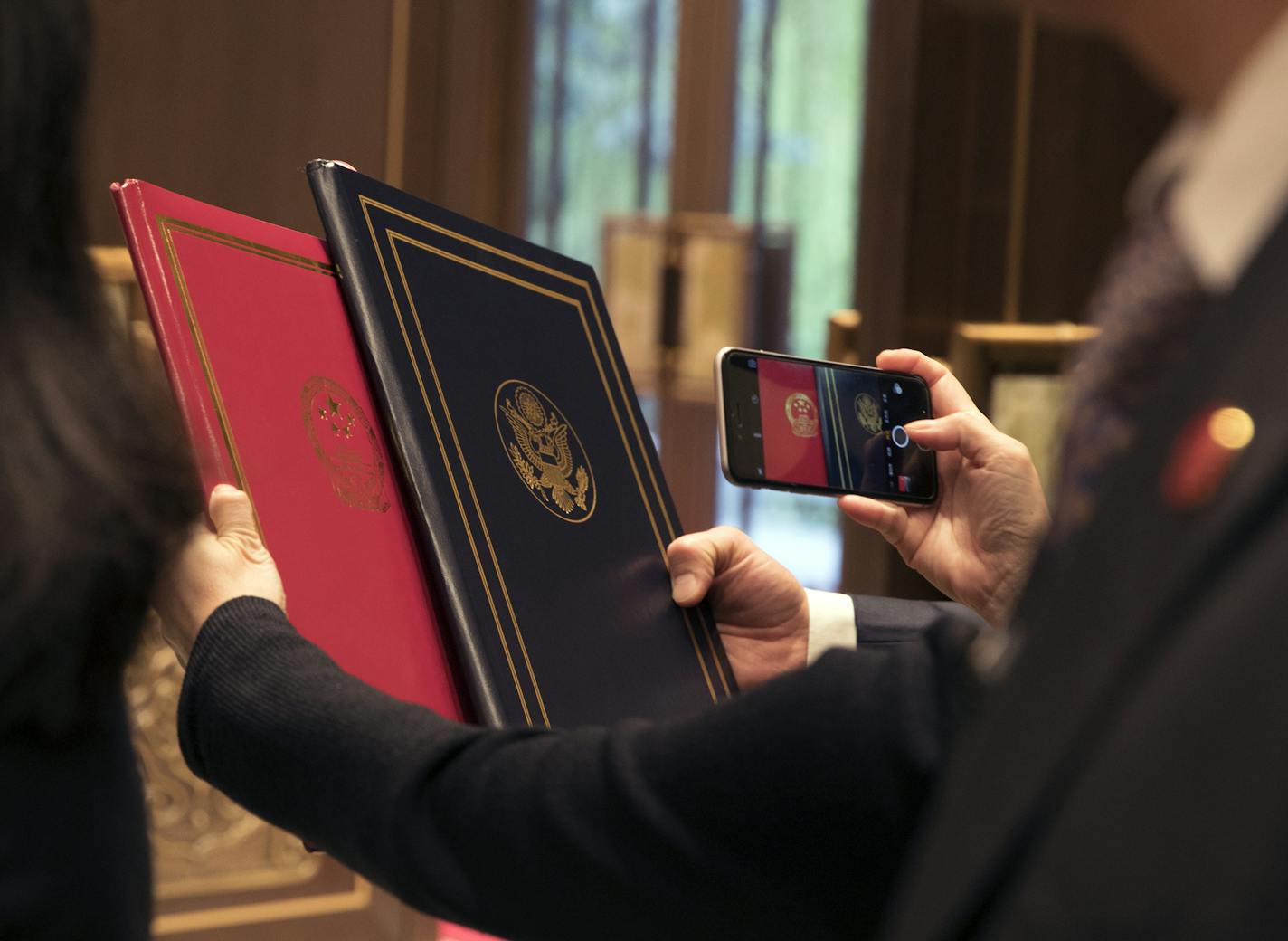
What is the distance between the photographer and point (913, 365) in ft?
4.28

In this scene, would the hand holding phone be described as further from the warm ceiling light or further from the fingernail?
the warm ceiling light

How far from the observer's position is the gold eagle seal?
3.02 ft

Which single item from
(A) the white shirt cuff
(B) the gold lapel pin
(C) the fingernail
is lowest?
(A) the white shirt cuff

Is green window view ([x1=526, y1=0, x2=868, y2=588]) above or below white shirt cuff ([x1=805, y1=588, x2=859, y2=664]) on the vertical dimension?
above

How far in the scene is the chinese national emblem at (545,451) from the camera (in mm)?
1038

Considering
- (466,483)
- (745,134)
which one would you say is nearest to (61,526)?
(466,483)

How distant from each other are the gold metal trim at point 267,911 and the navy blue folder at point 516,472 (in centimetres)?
150

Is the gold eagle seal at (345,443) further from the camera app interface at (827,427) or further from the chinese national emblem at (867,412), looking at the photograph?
the chinese national emblem at (867,412)

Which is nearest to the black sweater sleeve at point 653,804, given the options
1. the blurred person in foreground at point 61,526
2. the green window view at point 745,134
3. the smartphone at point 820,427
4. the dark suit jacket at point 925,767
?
the dark suit jacket at point 925,767

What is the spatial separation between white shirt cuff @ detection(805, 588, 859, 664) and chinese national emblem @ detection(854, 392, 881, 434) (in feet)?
0.50

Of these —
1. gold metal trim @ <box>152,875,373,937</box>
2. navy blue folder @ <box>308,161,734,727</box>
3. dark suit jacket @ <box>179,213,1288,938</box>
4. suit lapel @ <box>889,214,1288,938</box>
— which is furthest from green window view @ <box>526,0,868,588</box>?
suit lapel @ <box>889,214,1288,938</box>

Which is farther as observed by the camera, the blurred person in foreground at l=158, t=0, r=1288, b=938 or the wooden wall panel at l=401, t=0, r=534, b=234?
the wooden wall panel at l=401, t=0, r=534, b=234

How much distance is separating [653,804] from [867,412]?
0.64m

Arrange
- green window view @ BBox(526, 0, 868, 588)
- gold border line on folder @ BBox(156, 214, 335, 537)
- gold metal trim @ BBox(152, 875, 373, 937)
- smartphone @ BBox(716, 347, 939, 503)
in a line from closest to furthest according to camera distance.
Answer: gold border line on folder @ BBox(156, 214, 335, 537), smartphone @ BBox(716, 347, 939, 503), gold metal trim @ BBox(152, 875, 373, 937), green window view @ BBox(526, 0, 868, 588)
